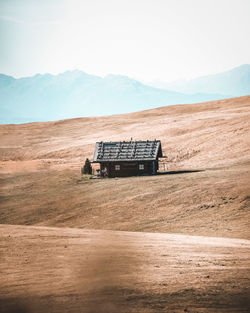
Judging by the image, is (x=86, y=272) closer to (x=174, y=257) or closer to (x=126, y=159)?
(x=174, y=257)

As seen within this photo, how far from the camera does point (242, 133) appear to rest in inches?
2921

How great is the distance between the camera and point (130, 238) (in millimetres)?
17469

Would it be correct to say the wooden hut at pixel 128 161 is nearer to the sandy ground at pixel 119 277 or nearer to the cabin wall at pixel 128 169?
the cabin wall at pixel 128 169

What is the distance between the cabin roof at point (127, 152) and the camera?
5119 centimetres

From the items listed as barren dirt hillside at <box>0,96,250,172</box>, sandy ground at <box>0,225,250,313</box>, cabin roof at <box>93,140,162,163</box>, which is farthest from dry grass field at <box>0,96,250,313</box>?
cabin roof at <box>93,140,162,163</box>

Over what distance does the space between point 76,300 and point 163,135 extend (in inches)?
3239

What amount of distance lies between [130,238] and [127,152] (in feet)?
115

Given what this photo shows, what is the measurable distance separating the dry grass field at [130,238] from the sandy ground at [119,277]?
27mm

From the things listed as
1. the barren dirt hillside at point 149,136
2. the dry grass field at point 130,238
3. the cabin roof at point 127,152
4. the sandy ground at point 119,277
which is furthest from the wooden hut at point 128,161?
the sandy ground at point 119,277

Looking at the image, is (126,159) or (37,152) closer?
(126,159)

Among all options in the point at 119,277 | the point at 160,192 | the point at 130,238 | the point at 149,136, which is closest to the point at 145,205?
the point at 160,192

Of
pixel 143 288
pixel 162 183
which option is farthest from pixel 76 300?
pixel 162 183

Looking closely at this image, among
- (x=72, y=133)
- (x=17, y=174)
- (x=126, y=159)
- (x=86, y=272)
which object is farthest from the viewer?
(x=72, y=133)

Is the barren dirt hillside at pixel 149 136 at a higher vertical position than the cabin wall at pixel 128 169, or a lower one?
higher
